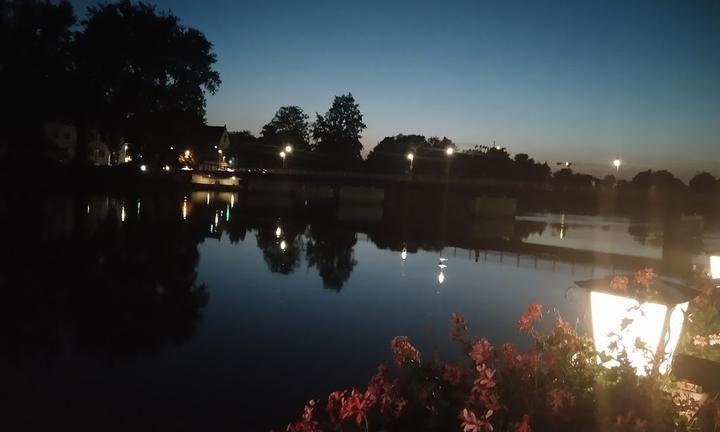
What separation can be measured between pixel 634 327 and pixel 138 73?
61.9 m

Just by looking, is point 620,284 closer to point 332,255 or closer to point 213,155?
point 332,255

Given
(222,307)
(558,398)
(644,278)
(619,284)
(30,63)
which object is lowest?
(222,307)

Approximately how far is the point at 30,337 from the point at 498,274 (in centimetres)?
1795

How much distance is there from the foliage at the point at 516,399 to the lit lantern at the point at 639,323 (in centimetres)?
21

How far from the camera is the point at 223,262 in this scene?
2312 centimetres

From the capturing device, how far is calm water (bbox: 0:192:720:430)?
9406 millimetres

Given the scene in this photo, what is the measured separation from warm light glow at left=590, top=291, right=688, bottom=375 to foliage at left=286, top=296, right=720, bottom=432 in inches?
8.3

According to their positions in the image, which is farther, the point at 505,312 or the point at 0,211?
the point at 0,211

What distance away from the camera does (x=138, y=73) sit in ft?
193

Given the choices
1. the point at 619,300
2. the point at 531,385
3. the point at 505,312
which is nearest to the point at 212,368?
the point at 531,385

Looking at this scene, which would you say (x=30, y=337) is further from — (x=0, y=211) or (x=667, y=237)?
(x=667, y=237)

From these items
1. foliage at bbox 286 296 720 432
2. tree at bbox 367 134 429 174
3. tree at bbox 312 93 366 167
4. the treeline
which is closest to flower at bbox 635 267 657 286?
foliage at bbox 286 296 720 432

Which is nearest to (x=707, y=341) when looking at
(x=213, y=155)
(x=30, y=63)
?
(x=30, y=63)

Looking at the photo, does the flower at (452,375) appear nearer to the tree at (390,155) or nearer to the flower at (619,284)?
the flower at (619,284)
